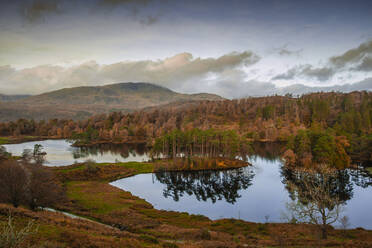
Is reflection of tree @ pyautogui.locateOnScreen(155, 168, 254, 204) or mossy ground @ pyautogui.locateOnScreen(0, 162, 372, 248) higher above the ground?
mossy ground @ pyautogui.locateOnScreen(0, 162, 372, 248)

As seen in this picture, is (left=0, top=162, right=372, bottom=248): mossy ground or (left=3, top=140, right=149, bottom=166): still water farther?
(left=3, top=140, right=149, bottom=166): still water

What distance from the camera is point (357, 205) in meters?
55.5

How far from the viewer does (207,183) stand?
250 ft

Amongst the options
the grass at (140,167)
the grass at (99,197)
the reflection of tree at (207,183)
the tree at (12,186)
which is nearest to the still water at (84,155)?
the grass at (140,167)

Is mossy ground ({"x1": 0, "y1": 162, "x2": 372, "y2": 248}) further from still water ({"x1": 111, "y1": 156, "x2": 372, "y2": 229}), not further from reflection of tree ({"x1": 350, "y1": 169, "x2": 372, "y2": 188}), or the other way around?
reflection of tree ({"x1": 350, "y1": 169, "x2": 372, "y2": 188})

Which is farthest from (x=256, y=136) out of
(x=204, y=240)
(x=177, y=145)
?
(x=204, y=240)

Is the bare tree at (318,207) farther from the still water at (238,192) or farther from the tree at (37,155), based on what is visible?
the tree at (37,155)

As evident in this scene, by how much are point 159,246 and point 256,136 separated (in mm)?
175786

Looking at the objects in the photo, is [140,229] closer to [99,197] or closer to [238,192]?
[99,197]

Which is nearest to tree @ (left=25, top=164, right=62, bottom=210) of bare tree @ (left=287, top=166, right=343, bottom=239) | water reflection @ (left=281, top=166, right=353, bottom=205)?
bare tree @ (left=287, top=166, right=343, bottom=239)

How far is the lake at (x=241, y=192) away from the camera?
52.7 meters

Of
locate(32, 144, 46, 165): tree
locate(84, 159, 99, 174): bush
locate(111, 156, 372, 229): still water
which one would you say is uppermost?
locate(32, 144, 46, 165): tree

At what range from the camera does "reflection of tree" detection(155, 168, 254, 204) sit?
64850mm

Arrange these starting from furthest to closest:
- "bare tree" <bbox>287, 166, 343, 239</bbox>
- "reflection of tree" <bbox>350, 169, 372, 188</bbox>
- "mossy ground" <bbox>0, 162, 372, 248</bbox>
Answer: "reflection of tree" <bbox>350, 169, 372, 188</bbox> → "bare tree" <bbox>287, 166, 343, 239</bbox> → "mossy ground" <bbox>0, 162, 372, 248</bbox>
